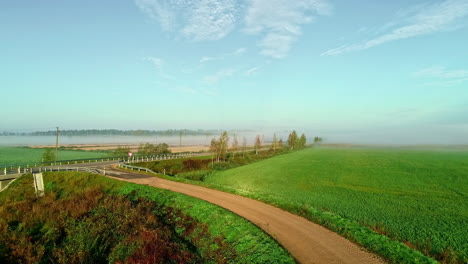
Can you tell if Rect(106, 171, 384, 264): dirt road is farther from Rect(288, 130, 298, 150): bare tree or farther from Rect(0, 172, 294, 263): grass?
Rect(288, 130, 298, 150): bare tree

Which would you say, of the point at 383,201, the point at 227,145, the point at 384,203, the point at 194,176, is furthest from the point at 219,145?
the point at 384,203

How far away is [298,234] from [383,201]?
1783 centimetres

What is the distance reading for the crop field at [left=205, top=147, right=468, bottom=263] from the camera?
1741 cm

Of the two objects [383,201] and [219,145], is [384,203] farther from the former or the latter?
[219,145]

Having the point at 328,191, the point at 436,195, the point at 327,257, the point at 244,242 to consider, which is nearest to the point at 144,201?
the point at 244,242

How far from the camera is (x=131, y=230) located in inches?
821

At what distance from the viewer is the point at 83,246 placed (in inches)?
749

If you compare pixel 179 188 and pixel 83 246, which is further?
pixel 179 188

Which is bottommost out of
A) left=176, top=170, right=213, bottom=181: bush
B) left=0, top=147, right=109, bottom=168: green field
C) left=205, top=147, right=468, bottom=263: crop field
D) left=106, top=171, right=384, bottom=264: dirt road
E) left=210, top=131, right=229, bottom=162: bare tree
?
left=176, top=170, right=213, bottom=181: bush

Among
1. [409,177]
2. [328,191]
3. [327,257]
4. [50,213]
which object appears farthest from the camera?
[409,177]

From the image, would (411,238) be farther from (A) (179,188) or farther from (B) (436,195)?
(A) (179,188)

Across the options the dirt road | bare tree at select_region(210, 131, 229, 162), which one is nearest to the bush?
bare tree at select_region(210, 131, 229, 162)

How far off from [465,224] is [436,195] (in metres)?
11.5

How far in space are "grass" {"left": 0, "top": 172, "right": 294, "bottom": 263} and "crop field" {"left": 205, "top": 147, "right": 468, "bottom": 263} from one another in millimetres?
6473
